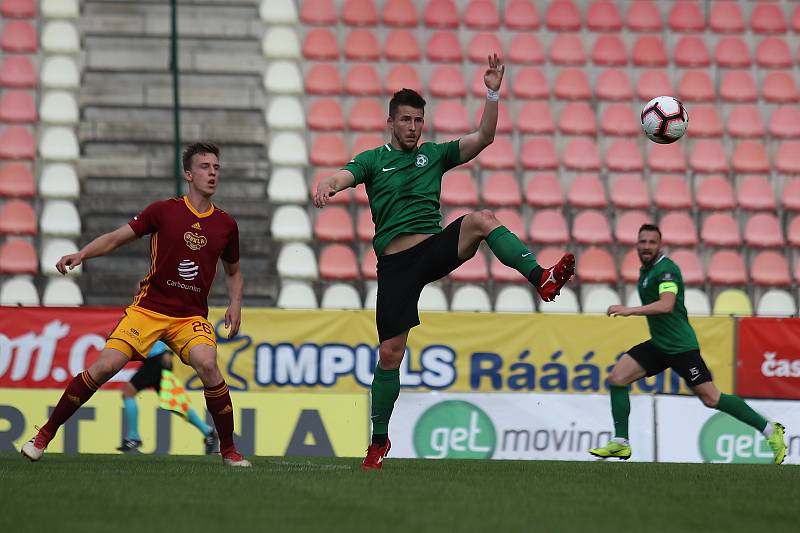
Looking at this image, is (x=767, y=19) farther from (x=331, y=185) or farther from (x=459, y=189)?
(x=331, y=185)

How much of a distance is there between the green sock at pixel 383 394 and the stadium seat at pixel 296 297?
696 cm

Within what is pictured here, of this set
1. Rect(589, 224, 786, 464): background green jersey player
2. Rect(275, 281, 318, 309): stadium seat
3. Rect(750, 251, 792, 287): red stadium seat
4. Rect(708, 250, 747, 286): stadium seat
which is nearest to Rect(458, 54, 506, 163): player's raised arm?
Rect(589, 224, 786, 464): background green jersey player

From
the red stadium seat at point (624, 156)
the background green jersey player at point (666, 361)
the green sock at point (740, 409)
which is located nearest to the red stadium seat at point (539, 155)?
the red stadium seat at point (624, 156)

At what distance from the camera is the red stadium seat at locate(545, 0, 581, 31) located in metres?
19.0

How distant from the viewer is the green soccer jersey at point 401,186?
771 cm

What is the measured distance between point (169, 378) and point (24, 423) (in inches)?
61.9

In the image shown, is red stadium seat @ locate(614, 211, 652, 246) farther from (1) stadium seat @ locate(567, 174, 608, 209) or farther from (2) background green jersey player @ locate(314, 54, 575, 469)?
(2) background green jersey player @ locate(314, 54, 575, 469)

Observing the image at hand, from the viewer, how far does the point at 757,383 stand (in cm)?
1327

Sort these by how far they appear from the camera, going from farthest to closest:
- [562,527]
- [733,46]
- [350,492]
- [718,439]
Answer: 1. [733,46]
2. [718,439]
3. [350,492]
4. [562,527]

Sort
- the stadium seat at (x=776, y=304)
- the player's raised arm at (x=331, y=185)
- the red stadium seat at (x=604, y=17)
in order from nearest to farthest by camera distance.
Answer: the player's raised arm at (x=331, y=185), the stadium seat at (x=776, y=304), the red stadium seat at (x=604, y=17)

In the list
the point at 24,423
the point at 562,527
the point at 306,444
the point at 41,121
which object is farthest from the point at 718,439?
the point at 41,121

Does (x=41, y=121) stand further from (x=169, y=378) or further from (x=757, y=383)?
(x=757, y=383)

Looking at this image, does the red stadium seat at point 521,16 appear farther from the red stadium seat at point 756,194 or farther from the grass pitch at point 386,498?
the grass pitch at point 386,498

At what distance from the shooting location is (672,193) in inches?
676
